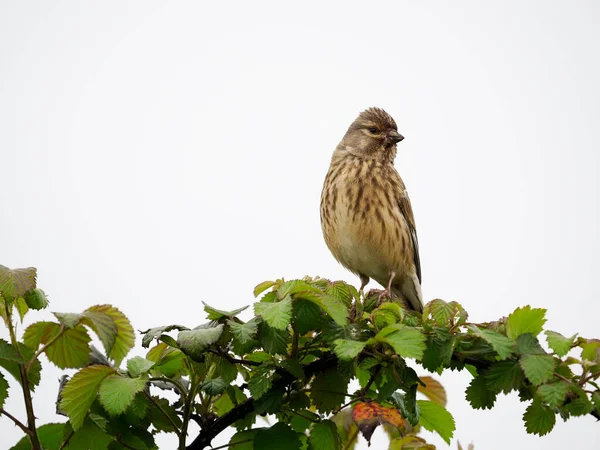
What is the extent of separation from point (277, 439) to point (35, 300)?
843 mm

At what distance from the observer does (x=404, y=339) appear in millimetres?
2078

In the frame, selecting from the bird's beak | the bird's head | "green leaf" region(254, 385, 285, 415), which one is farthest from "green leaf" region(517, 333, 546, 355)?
the bird's beak

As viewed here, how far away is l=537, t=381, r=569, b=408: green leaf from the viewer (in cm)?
192

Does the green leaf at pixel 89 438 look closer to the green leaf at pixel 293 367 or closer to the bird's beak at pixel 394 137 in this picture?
the green leaf at pixel 293 367

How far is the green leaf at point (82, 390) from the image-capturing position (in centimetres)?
209

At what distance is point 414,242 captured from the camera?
6.82 metres

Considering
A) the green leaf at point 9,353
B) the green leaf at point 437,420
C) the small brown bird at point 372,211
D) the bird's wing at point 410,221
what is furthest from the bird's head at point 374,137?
the green leaf at point 9,353

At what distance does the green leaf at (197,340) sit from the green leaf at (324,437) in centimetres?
45

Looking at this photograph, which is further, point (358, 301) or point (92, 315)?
point (358, 301)

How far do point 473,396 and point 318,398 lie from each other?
1.64 feet

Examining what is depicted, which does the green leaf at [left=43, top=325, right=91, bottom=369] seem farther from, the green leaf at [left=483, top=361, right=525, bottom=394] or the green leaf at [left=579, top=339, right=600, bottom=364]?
the green leaf at [left=579, top=339, right=600, bottom=364]

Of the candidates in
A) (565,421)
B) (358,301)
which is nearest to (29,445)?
(358,301)

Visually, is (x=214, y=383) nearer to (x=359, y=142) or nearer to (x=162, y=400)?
(x=162, y=400)

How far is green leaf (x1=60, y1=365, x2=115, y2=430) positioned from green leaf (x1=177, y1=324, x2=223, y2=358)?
261 millimetres
